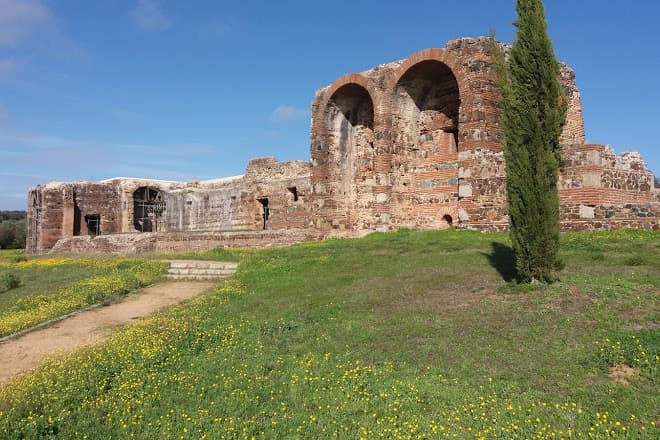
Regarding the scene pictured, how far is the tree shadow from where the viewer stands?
30.3ft

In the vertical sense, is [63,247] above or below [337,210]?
below

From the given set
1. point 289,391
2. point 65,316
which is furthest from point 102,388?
point 65,316

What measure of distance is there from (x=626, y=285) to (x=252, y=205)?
22.8 metres

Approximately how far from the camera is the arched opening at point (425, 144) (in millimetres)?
18500

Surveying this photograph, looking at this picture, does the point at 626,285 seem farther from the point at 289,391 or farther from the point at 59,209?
the point at 59,209

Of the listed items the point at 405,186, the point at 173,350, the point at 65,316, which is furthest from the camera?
the point at 405,186

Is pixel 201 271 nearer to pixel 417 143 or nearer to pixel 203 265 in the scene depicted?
pixel 203 265

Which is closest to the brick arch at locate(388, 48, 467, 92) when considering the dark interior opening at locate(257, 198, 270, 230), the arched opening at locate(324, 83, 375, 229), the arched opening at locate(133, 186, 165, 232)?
the arched opening at locate(324, 83, 375, 229)

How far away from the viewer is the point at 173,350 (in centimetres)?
701

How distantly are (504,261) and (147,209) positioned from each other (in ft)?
101

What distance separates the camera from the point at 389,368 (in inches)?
225

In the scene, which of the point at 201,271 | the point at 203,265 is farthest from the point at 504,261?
the point at 203,265

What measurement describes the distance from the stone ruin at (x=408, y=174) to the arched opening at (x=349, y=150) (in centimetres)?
5

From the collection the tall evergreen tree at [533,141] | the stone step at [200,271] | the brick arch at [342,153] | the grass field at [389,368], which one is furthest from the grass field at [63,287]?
the tall evergreen tree at [533,141]
